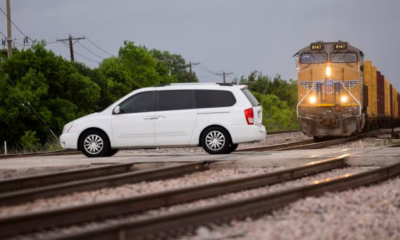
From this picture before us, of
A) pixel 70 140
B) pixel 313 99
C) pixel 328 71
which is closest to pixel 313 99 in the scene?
pixel 313 99

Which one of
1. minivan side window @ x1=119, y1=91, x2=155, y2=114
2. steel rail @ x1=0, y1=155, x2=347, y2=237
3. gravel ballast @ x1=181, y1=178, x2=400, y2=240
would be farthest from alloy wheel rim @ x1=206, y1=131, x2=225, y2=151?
gravel ballast @ x1=181, y1=178, x2=400, y2=240

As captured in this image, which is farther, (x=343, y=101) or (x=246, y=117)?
(x=343, y=101)

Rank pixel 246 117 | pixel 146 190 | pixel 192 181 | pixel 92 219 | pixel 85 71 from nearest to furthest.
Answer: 1. pixel 92 219
2. pixel 146 190
3. pixel 192 181
4. pixel 246 117
5. pixel 85 71

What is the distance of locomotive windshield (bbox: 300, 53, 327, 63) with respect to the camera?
80.5ft

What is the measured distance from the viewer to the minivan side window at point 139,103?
14.5m

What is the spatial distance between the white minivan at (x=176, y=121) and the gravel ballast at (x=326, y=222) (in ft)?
19.6

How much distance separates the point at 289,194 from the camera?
7586 millimetres

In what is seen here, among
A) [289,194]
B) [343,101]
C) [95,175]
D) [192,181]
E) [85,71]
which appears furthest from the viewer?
[85,71]

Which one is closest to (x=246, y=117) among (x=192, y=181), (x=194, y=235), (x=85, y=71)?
(x=192, y=181)

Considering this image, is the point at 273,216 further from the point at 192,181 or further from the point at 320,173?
the point at 320,173

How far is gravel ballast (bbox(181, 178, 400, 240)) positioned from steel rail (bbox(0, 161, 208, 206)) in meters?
2.88

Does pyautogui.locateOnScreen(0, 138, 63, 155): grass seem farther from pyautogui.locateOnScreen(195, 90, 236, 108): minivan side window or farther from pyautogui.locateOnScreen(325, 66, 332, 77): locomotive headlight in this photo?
pyautogui.locateOnScreen(195, 90, 236, 108): minivan side window

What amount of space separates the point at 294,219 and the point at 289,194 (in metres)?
1.05

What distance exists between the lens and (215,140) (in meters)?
14.2
